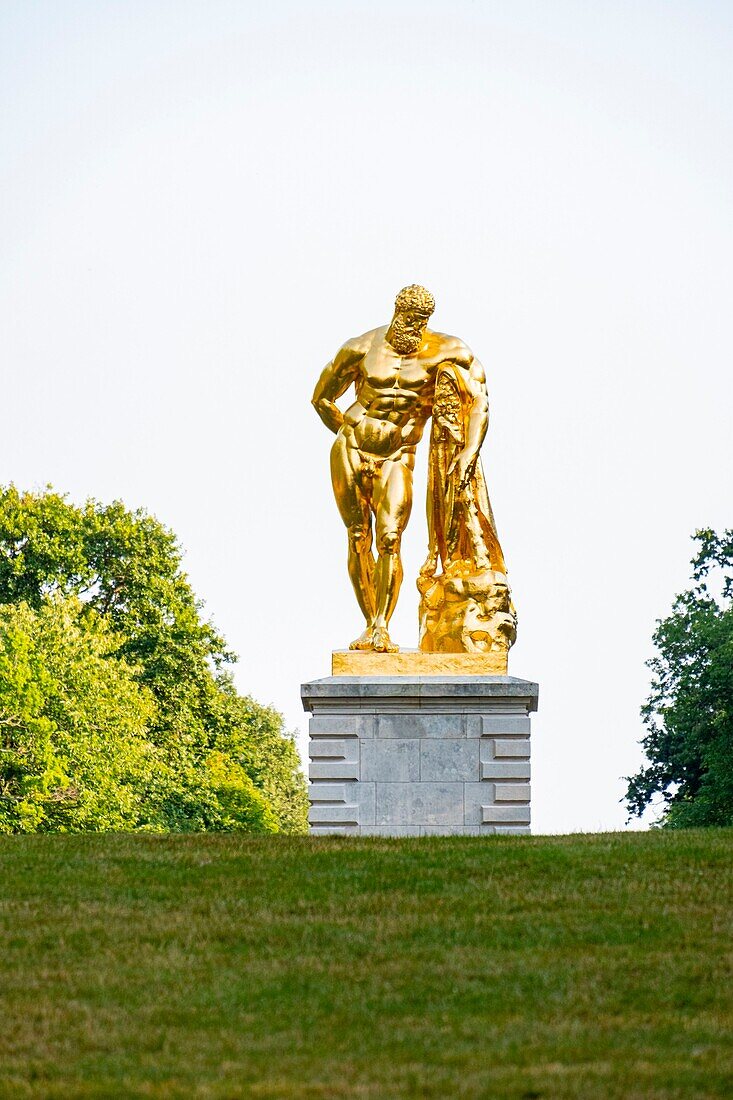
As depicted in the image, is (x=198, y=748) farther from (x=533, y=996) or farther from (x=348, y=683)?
(x=533, y=996)

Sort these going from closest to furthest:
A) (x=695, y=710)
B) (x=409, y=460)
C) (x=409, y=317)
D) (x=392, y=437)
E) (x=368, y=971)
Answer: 1. (x=368, y=971)
2. (x=409, y=317)
3. (x=392, y=437)
4. (x=409, y=460)
5. (x=695, y=710)

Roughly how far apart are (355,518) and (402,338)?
213 centimetres

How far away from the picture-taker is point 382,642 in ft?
61.3

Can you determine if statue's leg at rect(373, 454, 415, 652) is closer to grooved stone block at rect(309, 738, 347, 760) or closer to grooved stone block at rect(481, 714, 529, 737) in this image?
grooved stone block at rect(309, 738, 347, 760)

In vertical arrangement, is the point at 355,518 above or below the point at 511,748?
above

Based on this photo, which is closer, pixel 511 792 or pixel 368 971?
pixel 368 971

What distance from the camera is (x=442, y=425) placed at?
19109 mm

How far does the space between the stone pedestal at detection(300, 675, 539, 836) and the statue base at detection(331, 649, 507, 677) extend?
0.38m

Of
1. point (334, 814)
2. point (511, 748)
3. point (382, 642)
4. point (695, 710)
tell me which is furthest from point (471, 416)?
point (695, 710)

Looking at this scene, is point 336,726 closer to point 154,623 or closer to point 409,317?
point 409,317

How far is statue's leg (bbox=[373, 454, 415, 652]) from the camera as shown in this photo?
19.1m

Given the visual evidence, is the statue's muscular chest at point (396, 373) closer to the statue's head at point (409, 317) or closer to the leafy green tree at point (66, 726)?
the statue's head at point (409, 317)

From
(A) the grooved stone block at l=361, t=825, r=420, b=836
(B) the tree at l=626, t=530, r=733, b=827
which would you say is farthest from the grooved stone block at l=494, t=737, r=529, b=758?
(B) the tree at l=626, t=530, r=733, b=827

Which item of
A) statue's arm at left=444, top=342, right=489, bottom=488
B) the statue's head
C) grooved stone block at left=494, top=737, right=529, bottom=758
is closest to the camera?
grooved stone block at left=494, top=737, right=529, bottom=758
